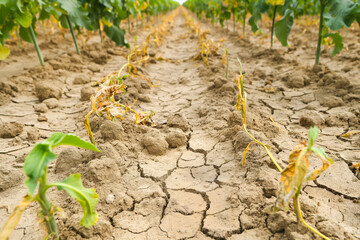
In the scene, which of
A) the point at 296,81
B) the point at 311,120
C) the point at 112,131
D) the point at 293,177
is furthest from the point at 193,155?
the point at 296,81

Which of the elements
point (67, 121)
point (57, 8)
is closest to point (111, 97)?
point (67, 121)

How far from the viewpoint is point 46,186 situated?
96 cm

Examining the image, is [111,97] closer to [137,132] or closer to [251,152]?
[137,132]

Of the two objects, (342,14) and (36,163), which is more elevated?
(342,14)

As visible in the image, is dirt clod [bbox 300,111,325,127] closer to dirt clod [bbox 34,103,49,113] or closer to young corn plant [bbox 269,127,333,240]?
young corn plant [bbox 269,127,333,240]

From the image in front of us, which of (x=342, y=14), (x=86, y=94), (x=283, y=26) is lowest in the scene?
(x=86, y=94)

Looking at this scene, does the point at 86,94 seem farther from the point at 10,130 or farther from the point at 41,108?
the point at 10,130

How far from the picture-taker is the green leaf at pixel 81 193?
3.32ft

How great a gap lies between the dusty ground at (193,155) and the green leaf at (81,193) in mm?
208

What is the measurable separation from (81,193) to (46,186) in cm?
13

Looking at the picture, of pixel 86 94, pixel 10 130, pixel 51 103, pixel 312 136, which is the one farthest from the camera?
pixel 86 94

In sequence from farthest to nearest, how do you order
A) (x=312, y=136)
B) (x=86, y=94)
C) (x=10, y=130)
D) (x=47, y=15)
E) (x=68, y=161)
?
(x=47, y=15), (x=86, y=94), (x=10, y=130), (x=68, y=161), (x=312, y=136)

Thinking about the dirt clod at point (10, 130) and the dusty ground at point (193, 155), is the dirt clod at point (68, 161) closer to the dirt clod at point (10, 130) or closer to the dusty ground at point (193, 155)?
the dusty ground at point (193, 155)

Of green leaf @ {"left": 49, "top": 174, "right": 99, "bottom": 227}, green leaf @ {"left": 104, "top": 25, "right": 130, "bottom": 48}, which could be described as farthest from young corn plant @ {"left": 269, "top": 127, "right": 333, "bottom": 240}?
green leaf @ {"left": 104, "top": 25, "right": 130, "bottom": 48}
